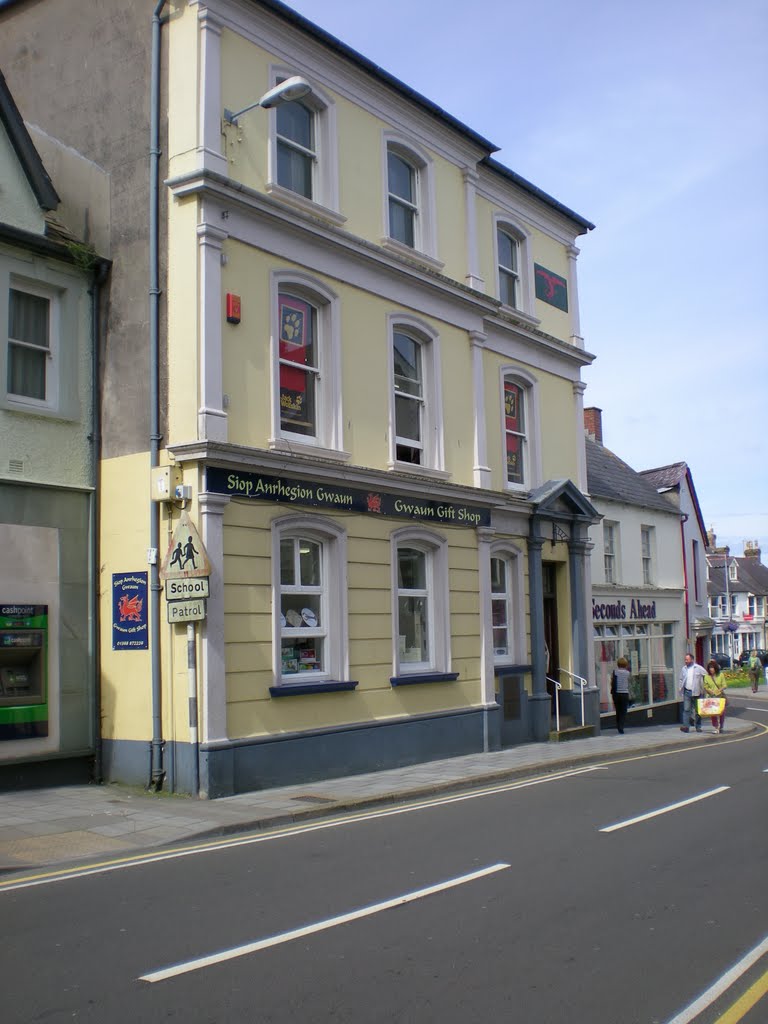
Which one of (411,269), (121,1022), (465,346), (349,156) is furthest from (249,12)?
(121,1022)

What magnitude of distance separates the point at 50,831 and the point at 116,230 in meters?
8.49

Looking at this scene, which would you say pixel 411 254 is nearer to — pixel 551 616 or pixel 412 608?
pixel 412 608

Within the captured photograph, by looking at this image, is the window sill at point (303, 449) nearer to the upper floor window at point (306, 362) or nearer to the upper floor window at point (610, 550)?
the upper floor window at point (306, 362)

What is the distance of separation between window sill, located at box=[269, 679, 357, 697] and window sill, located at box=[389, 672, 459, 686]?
110cm

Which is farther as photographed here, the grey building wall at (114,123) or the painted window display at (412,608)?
the painted window display at (412,608)

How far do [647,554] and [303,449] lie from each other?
17771mm

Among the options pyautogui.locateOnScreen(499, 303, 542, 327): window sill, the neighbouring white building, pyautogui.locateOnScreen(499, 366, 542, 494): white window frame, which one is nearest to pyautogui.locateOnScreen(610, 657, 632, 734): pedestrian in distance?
the neighbouring white building

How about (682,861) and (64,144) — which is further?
(64,144)

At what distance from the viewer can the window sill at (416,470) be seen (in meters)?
16.4

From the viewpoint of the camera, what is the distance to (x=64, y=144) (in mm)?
15422

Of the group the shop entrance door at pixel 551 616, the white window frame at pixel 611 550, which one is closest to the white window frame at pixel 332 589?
the shop entrance door at pixel 551 616

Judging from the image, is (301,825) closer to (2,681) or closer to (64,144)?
(2,681)

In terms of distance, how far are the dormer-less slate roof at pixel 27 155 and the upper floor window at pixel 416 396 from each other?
581 cm

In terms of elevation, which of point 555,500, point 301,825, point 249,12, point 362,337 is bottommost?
point 301,825
